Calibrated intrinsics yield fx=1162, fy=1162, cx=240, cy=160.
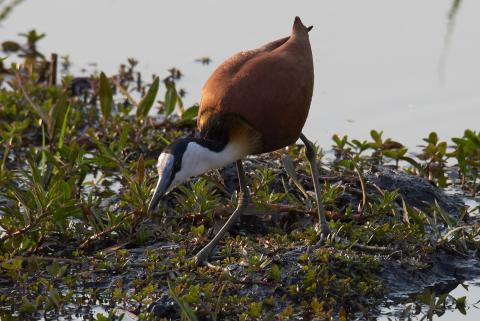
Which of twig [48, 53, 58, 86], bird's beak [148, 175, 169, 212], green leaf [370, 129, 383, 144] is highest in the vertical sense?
twig [48, 53, 58, 86]

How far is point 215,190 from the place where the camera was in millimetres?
6262

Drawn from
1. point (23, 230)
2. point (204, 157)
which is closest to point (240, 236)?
point (204, 157)

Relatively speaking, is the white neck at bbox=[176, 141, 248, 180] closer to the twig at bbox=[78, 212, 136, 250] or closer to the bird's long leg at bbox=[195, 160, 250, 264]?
the bird's long leg at bbox=[195, 160, 250, 264]

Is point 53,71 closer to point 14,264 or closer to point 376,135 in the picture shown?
point 376,135

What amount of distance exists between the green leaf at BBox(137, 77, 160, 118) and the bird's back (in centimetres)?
152

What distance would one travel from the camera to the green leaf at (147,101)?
24.5 feet

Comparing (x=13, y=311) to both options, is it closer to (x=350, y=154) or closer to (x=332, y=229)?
(x=332, y=229)

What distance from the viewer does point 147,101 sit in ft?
24.6

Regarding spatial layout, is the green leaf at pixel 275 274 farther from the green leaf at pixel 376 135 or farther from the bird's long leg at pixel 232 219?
the green leaf at pixel 376 135

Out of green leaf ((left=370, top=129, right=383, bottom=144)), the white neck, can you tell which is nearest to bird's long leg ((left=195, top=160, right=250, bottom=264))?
the white neck

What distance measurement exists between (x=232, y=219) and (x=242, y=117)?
1.90 ft

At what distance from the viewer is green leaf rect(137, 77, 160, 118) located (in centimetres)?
745

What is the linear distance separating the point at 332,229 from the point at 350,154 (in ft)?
4.16

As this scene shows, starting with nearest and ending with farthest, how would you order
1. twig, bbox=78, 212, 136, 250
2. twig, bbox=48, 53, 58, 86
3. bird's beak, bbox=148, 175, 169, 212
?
bird's beak, bbox=148, 175, 169, 212, twig, bbox=78, 212, 136, 250, twig, bbox=48, 53, 58, 86
